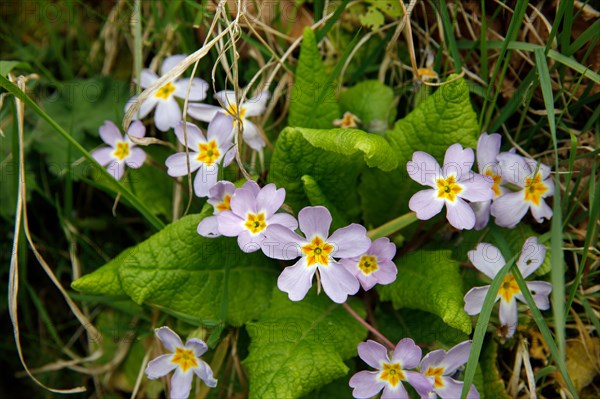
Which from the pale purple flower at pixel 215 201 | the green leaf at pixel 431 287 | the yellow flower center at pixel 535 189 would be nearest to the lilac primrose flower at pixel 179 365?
the pale purple flower at pixel 215 201

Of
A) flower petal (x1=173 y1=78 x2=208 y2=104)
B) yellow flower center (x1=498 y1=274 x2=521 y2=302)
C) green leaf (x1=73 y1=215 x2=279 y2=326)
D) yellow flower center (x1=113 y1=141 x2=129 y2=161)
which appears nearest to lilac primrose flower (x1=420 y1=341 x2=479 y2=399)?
yellow flower center (x1=498 y1=274 x2=521 y2=302)

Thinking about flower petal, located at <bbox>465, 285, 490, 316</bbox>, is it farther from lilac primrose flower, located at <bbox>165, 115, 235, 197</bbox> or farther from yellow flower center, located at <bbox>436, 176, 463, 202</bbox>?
lilac primrose flower, located at <bbox>165, 115, 235, 197</bbox>

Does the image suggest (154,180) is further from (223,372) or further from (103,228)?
(223,372)

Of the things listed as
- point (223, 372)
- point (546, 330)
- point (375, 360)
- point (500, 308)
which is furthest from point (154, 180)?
point (546, 330)

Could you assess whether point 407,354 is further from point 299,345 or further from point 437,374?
point 299,345

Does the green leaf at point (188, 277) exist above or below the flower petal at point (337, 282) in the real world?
below

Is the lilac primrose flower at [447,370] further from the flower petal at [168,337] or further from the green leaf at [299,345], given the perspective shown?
the flower petal at [168,337]
